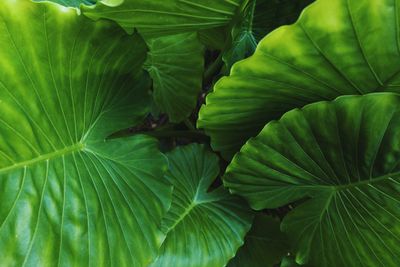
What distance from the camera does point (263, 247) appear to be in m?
1.18

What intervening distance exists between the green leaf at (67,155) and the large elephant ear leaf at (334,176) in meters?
0.21

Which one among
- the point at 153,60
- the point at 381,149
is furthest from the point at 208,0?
the point at 153,60

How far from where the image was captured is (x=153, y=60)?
4.36 feet

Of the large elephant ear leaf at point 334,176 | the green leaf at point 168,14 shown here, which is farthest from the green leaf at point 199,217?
the green leaf at point 168,14

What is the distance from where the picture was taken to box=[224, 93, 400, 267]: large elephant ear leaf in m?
0.73

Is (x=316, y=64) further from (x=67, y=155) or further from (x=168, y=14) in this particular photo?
(x=67, y=155)

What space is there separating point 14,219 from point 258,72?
41 centimetres

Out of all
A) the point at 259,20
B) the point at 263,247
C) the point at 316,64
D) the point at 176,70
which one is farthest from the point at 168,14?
the point at 263,247

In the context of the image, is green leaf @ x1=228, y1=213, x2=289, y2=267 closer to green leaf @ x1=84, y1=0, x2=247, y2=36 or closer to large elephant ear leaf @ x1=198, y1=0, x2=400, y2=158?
large elephant ear leaf @ x1=198, y1=0, x2=400, y2=158

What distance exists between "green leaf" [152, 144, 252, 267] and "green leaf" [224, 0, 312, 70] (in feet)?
0.92

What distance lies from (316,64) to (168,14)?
27 cm

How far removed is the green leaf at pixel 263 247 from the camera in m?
1.16

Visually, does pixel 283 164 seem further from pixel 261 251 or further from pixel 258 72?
pixel 261 251

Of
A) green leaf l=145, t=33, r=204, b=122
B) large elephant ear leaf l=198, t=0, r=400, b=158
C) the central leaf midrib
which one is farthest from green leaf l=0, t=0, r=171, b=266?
green leaf l=145, t=33, r=204, b=122
